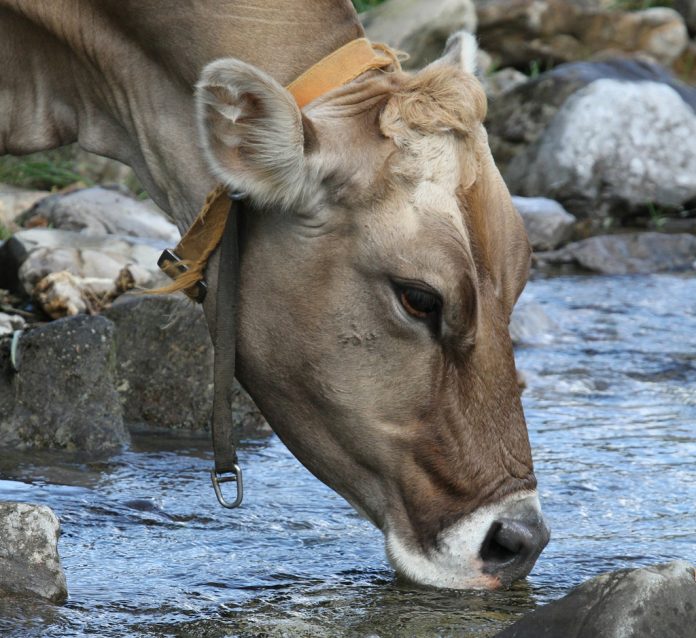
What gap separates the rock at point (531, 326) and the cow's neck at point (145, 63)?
4.28 metres

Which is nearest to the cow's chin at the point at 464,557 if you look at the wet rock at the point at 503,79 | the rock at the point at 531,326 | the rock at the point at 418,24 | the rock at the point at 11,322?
the rock at the point at 11,322

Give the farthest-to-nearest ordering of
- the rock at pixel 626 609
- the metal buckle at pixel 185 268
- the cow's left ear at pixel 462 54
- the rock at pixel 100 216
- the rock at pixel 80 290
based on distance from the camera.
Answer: the rock at pixel 100 216 → the rock at pixel 80 290 → the cow's left ear at pixel 462 54 → the metal buckle at pixel 185 268 → the rock at pixel 626 609

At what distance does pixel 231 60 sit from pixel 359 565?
5.83ft

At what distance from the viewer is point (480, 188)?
3.93 meters

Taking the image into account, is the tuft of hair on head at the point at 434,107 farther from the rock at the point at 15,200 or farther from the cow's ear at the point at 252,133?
the rock at the point at 15,200

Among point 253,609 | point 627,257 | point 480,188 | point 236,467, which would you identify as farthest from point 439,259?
point 627,257

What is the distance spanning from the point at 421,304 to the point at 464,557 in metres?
0.72

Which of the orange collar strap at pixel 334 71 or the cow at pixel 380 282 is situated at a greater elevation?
the orange collar strap at pixel 334 71

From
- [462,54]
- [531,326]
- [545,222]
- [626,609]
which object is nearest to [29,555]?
[626,609]

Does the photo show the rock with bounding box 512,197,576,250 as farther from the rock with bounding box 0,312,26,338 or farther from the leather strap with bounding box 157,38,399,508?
the leather strap with bounding box 157,38,399,508

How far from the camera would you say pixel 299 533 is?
4945 millimetres

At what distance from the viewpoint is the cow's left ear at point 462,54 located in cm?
448

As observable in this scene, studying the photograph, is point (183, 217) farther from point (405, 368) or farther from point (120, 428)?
point (120, 428)

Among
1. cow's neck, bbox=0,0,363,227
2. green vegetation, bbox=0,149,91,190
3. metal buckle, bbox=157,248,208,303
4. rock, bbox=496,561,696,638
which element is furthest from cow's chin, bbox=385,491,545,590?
green vegetation, bbox=0,149,91,190
